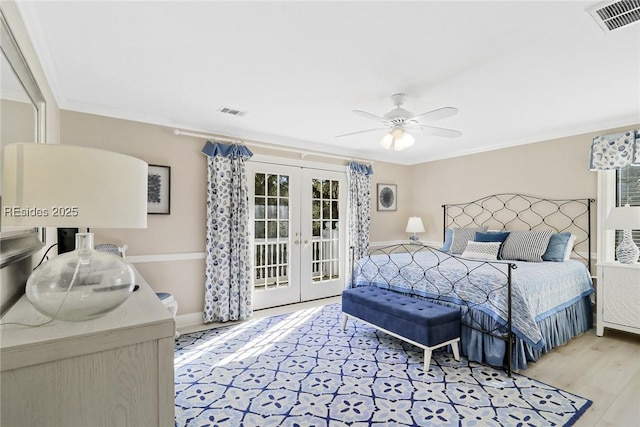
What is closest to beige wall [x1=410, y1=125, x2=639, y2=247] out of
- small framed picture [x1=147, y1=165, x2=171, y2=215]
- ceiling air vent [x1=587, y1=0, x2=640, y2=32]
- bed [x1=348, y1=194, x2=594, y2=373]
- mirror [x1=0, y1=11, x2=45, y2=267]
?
bed [x1=348, y1=194, x2=594, y2=373]

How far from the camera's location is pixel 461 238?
4621 millimetres

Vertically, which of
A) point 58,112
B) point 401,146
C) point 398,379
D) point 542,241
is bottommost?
point 398,379

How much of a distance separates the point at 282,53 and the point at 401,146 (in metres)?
1.43

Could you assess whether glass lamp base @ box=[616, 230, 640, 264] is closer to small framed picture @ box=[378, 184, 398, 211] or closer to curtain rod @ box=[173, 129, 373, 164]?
small framed picture @ box=[378, 184, 398, 211]

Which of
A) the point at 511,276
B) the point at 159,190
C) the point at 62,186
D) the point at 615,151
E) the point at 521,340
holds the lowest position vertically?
the point at 521,340

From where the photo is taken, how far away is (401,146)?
3.08 metres

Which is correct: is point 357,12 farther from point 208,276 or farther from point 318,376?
point 208,276

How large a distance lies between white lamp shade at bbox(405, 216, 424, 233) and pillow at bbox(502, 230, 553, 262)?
1.57 metres

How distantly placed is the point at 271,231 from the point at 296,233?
15.5 inches

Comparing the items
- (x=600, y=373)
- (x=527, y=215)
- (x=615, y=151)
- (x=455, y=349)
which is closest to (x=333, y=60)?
(x=455, y=349)

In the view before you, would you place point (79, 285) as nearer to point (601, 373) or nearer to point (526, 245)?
point (601, 373)

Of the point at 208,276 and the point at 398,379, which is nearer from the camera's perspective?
the point at 398,379

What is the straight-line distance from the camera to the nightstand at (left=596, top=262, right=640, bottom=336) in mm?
3262

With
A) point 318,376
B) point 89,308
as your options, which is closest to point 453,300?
point 318,376
